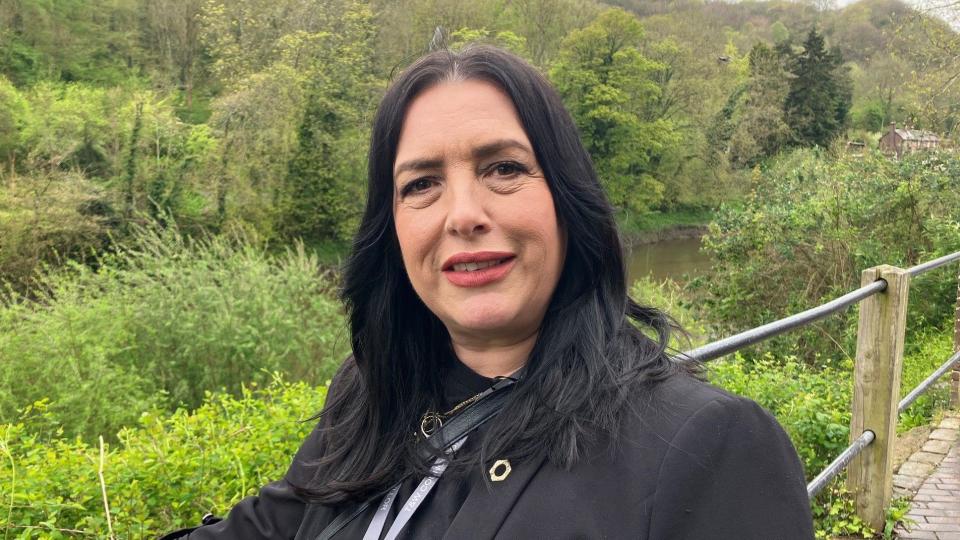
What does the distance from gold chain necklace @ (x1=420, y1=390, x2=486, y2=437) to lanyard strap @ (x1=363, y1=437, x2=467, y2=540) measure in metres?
0.08

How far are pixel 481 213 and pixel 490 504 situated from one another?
1.49ft

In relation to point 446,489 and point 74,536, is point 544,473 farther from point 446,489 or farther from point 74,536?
point 74,536

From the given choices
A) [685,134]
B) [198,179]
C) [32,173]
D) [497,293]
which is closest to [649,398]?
[497,293]

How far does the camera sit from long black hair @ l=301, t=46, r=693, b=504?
1212mm

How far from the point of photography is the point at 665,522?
3.36 feet

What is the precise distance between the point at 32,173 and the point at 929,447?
21.5 meters

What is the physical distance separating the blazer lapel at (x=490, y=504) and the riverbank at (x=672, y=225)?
34663 millimetres

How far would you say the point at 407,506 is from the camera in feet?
4.20

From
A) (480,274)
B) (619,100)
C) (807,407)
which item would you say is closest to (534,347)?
(480,274)

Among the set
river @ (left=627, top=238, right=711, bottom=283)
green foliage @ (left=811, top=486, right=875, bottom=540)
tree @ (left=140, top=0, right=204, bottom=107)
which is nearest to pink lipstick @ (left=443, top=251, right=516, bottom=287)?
green foliage @ (left=811, top=486, right=875, bottom=540)

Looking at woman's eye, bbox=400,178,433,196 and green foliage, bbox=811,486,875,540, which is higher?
woman's eye, bbox=400,178,433,196

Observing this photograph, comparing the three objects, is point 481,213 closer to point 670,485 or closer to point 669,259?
point 670,485

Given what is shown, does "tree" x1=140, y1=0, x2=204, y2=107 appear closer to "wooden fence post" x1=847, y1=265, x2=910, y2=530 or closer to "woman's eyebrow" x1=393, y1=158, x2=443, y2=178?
"wooden fence post" x1=847, y1=265, x2=910, y2=530

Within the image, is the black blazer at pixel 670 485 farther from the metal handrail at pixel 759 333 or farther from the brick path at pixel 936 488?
the brick path at pixel 936 488
